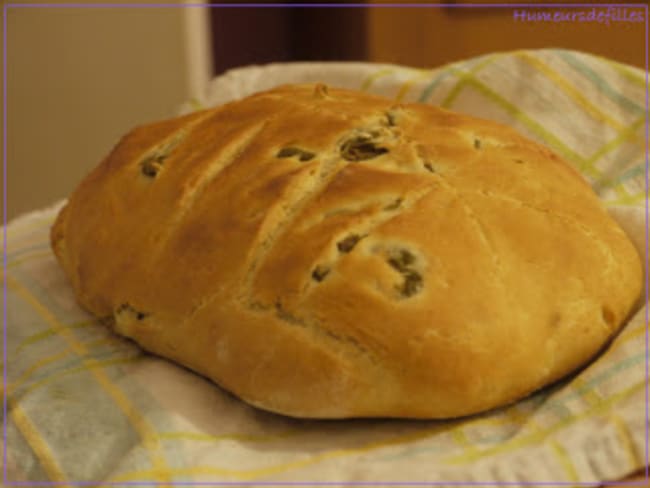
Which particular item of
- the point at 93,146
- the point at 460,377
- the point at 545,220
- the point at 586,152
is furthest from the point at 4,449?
the point at 93,146

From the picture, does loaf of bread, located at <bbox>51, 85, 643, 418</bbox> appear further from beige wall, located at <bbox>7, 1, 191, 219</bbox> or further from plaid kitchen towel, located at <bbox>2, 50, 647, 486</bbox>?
beige wall, located at <bbox>7, 1, 191, 219</bbox>

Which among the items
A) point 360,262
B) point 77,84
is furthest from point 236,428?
point 77,84

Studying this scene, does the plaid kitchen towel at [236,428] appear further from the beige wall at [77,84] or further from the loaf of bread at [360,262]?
the beige wall at [77,84]

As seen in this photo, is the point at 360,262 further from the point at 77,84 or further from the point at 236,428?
the point at 77,84

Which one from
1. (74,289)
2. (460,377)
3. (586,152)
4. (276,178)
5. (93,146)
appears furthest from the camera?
(93,146)

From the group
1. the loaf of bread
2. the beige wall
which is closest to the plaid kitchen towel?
the loaf of bread

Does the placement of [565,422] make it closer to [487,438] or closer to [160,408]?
[487,438]
